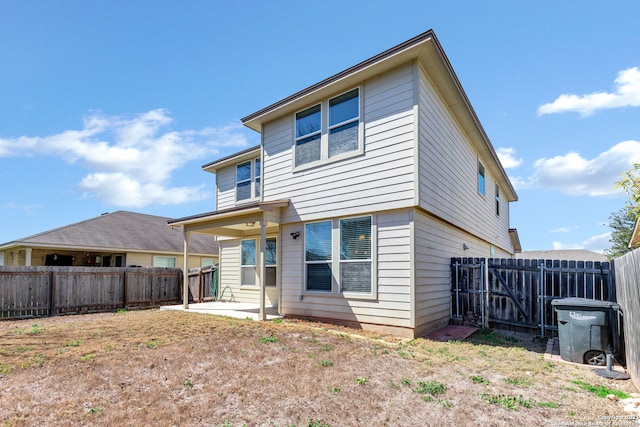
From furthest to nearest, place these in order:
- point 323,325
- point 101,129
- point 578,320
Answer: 1. point 101,129
2. point 323,325
3. point 578,320

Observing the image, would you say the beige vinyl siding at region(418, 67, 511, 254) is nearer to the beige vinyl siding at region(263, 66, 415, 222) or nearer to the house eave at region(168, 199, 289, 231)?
the beige vinyl siding at region(263, 66, 415, 222)

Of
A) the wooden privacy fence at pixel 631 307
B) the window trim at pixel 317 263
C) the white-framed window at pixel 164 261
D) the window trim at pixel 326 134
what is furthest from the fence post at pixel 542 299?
the white-framed window at pixel 164 261

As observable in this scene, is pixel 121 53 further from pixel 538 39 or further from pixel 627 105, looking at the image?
pixel 627 105

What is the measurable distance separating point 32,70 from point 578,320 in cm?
1539

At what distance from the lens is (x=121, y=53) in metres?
11.2

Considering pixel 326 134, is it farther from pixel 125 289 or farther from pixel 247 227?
pixel 125 289

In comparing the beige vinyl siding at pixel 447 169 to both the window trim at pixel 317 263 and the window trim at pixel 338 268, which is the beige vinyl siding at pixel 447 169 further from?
the window trim at pixel 317 263

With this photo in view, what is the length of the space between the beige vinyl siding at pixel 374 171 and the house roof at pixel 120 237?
1221 centimetres

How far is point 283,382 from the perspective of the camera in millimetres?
4270

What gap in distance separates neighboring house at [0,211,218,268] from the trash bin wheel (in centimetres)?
1752

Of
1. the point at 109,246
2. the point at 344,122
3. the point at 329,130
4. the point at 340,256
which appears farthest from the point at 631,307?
the point at 109,246

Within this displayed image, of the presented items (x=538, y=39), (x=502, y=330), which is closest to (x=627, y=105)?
(x=538, y=39)

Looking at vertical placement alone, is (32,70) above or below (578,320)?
above

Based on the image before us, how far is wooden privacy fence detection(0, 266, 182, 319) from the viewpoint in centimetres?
1097
